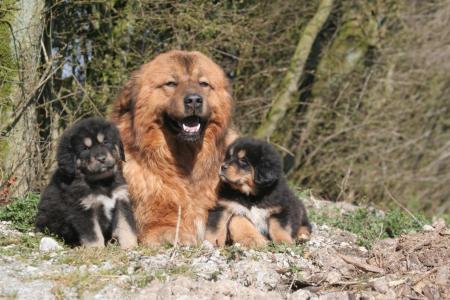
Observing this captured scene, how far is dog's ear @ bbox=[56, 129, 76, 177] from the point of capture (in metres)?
6.70

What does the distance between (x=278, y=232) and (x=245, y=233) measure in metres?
0.39

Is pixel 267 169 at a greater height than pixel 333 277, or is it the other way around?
pixel 267 169

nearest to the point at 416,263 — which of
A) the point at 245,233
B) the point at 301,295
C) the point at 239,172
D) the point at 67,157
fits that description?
the point at 301,295

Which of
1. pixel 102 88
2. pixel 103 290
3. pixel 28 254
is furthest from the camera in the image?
pixel 102 88

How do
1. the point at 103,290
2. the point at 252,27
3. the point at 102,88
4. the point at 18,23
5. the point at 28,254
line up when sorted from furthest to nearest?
the point at 252,27, the point at 102,88, the point at 18,23, the point at 28,254, the point at 103,290

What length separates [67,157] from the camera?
6.71 metres

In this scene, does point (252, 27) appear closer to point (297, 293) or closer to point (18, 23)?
point (18, 23)

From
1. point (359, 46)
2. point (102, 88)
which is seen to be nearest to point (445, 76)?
point (359, 46)

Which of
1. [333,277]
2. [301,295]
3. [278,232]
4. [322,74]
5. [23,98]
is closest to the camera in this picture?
[301,295]

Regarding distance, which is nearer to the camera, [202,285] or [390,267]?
[202,285]

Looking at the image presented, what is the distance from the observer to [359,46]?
15188 millimetres

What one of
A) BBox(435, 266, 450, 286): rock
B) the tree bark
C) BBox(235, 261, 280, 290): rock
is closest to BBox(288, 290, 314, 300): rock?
BBox(235, 261, 280, 290): rock

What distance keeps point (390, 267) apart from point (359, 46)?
9.28 metres

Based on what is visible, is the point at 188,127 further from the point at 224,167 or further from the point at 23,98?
the point at 23,98
